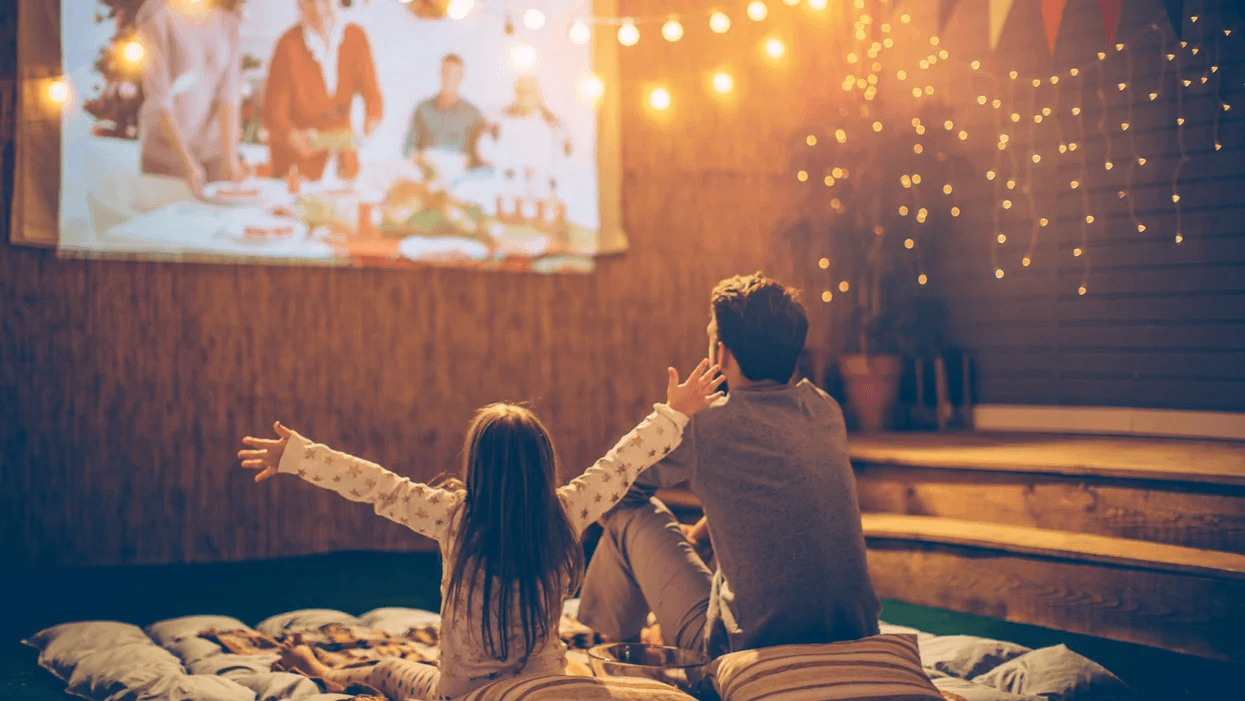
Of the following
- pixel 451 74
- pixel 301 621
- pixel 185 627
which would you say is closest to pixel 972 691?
A: pixel 301 621

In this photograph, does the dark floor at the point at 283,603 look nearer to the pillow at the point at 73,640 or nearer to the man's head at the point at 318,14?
→ the pillow at the point at 73,640

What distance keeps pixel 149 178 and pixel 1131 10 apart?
4.14 m

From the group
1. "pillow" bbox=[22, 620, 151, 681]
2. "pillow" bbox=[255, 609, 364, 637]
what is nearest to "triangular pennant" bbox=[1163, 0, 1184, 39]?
"pillow" bbox=[255, 609, 364, 637]

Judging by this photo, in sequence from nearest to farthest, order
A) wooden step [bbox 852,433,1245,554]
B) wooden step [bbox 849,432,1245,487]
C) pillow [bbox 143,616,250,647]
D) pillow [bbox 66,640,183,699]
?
1. pillow [bbox 66,640,183,699]
2. pillow [bbox 143,616,250,647]
3. wooden step [bbox 852,433,1245,554]
4. wooden step [bbox 849,432,1245,487]

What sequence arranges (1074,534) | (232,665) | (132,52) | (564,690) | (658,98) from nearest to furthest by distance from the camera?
(564,690) < (232,665) < (1074,534) < (132,52) < (658,98)

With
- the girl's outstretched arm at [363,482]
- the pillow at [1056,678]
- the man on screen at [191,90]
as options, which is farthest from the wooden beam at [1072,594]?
the man on screen at [191,90]

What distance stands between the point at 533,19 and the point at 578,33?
9.2 inches

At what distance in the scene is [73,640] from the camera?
9.77ft

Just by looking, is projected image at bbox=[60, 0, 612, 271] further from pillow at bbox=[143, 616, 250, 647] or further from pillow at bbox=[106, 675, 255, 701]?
pillow at bbox=[106, 675, 255, 701]

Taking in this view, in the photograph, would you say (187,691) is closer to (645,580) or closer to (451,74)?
(645,580)

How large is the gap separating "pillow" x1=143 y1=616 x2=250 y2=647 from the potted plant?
3.13 meters

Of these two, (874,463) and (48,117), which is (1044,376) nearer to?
(874,463)

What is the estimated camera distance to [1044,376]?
16.5 ft

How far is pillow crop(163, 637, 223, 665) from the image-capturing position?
282 centimetres
